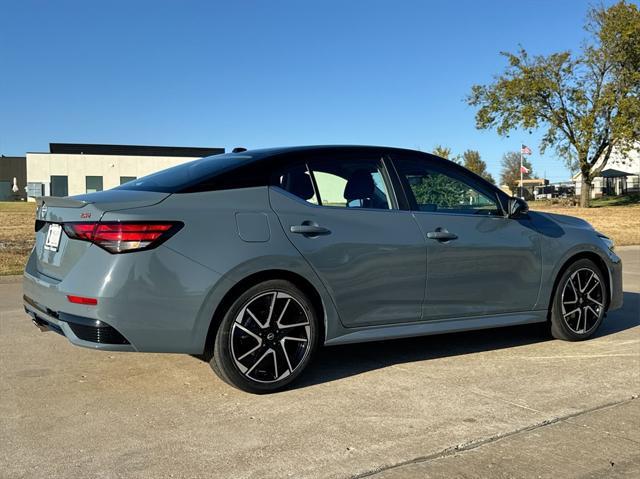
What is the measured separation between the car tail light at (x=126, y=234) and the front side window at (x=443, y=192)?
1.94 meters

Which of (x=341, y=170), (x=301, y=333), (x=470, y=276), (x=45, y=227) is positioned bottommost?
(x=301, y=333)

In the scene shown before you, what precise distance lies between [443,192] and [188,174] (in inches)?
77.8

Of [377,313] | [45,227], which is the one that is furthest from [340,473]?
[45,227]

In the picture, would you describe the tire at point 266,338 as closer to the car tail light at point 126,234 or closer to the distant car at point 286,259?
the distant car at point 286,259

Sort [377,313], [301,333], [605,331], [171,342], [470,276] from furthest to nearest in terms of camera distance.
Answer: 1. [605,331]
2. [470,276]
3. [377,313]
4. [301,333]
5. [171,342]

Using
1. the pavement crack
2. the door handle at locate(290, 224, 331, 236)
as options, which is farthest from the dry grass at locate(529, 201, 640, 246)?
the door handle at locate(290, 224, 331, 236)

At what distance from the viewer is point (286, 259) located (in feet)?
13.0

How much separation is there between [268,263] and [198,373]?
115cm

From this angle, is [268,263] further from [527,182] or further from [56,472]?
[527,182]

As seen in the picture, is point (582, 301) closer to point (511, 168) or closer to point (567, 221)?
point (567, 221)

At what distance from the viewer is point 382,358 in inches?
197

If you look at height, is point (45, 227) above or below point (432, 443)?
above

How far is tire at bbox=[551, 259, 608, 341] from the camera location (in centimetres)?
542

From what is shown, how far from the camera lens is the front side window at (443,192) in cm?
477
